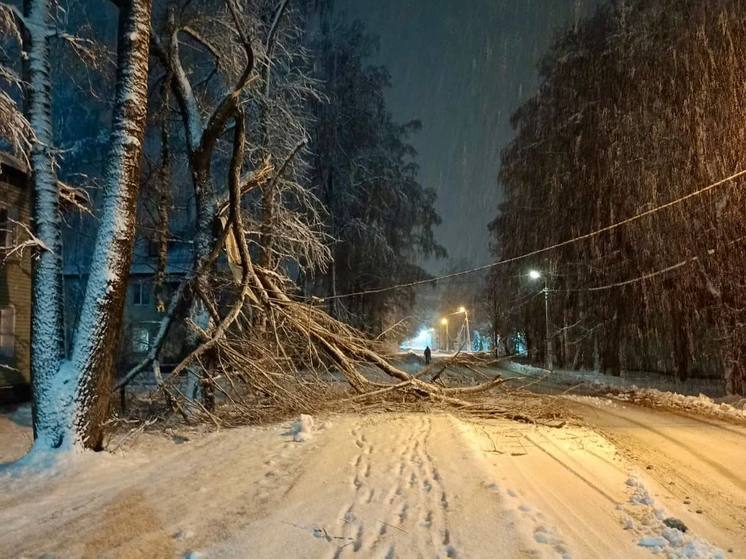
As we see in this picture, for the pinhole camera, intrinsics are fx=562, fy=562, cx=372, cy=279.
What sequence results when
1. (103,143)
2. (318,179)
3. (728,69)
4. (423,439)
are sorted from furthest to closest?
(318,179) < (103,143) < (728,69) < (423,439)

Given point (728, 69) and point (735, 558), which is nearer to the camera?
point (735, 558)

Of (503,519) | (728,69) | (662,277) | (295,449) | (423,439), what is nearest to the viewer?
(503,519)

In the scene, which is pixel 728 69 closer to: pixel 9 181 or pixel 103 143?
pixel 9 181

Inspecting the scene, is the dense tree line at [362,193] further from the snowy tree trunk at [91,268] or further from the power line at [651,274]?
the snowy tree trunk at [91,268]

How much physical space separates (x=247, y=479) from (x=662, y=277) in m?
15.4

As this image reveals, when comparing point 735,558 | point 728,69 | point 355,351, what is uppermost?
point 728,69

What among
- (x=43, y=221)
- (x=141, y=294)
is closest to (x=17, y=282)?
(x=43, y=221)

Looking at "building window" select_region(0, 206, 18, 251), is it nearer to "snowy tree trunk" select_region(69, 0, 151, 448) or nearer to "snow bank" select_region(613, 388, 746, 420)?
"snowy tree trunk" select_region(69, 0, 151, 448)

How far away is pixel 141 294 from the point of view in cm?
3066

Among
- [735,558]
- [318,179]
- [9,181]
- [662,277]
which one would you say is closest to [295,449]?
[735,558]

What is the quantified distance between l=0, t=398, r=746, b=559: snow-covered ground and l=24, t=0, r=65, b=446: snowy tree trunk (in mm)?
1337

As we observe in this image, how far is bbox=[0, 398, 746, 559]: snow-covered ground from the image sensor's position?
404cm

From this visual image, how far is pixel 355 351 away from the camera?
34.9 feet

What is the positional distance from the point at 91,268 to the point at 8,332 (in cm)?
1052
